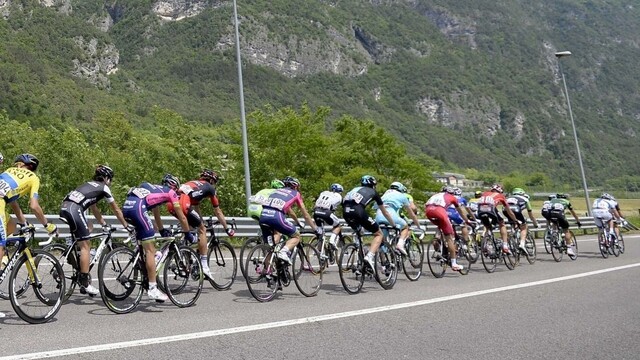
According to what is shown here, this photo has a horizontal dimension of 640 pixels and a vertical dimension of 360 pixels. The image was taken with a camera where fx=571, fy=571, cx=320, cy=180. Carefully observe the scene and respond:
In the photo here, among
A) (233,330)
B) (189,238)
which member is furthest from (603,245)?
(233,330)

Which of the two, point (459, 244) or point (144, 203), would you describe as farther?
point (459, 244)

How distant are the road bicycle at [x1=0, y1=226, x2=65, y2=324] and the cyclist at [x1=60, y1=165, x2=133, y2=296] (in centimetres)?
56

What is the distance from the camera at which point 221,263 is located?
32.4 ft

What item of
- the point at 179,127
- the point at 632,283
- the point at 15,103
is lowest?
the point at 632,283

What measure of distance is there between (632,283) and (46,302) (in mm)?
10487

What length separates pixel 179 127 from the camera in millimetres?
29250

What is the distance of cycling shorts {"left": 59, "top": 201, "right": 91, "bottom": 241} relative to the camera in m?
7.58

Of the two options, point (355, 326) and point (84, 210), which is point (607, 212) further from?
point (84, 210)

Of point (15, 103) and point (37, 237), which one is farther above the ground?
point (15, 103)

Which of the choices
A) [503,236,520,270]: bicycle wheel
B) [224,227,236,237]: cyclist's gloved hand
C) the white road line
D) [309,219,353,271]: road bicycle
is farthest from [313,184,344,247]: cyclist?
[503,236,520,270]: bicycle wheel

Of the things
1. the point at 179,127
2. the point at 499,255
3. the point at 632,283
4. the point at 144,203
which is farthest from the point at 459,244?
the point at 179,127

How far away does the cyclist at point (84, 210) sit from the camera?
7.61 metres

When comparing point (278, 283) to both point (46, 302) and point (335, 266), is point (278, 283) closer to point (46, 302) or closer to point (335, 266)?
point (335, 266)

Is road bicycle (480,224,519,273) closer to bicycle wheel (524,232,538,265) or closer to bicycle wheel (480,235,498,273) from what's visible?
bicycle wheel (480,235,498,273)
